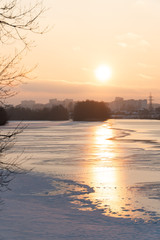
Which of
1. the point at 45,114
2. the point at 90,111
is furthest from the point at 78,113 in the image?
the point at 45,114

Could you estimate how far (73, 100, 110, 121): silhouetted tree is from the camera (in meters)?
163

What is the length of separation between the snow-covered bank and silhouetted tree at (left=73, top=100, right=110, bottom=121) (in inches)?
5776

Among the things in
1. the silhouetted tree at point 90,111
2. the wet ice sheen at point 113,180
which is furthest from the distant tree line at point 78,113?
the wet ice sheen at point 113,180

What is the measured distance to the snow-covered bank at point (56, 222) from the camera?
880 centimetres

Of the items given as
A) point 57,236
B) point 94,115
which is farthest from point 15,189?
point 94,115

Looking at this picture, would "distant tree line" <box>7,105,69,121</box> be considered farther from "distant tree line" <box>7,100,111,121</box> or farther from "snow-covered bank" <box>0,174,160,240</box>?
"snow-covered bank" <box>0,174,160,240</box>

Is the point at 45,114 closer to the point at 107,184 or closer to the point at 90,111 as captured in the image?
the point at 90,111

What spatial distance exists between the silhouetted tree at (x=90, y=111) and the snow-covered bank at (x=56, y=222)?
14670 centimetres

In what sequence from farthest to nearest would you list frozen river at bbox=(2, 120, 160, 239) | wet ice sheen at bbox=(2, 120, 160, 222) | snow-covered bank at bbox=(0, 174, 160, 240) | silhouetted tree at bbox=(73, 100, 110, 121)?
silhouetted tree at bbox=(73, 100, 110, 121) < wet ice sheen at bbox=(2, 120, 160, 222) < frozen river at bbox=(2, 120, 160, 239) < snow-covered bank at bbox=(0, 174, 160, 240)

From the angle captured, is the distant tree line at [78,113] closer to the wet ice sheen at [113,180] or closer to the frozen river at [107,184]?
the wet ice sheen at [113,180]

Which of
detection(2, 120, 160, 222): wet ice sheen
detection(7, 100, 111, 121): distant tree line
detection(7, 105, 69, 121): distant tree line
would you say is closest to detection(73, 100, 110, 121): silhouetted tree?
detection(7, 100, 111, 121): distant tree line

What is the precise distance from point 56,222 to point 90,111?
157 meters

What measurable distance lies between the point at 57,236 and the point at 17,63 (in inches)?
175

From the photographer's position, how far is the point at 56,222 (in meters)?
9.94
